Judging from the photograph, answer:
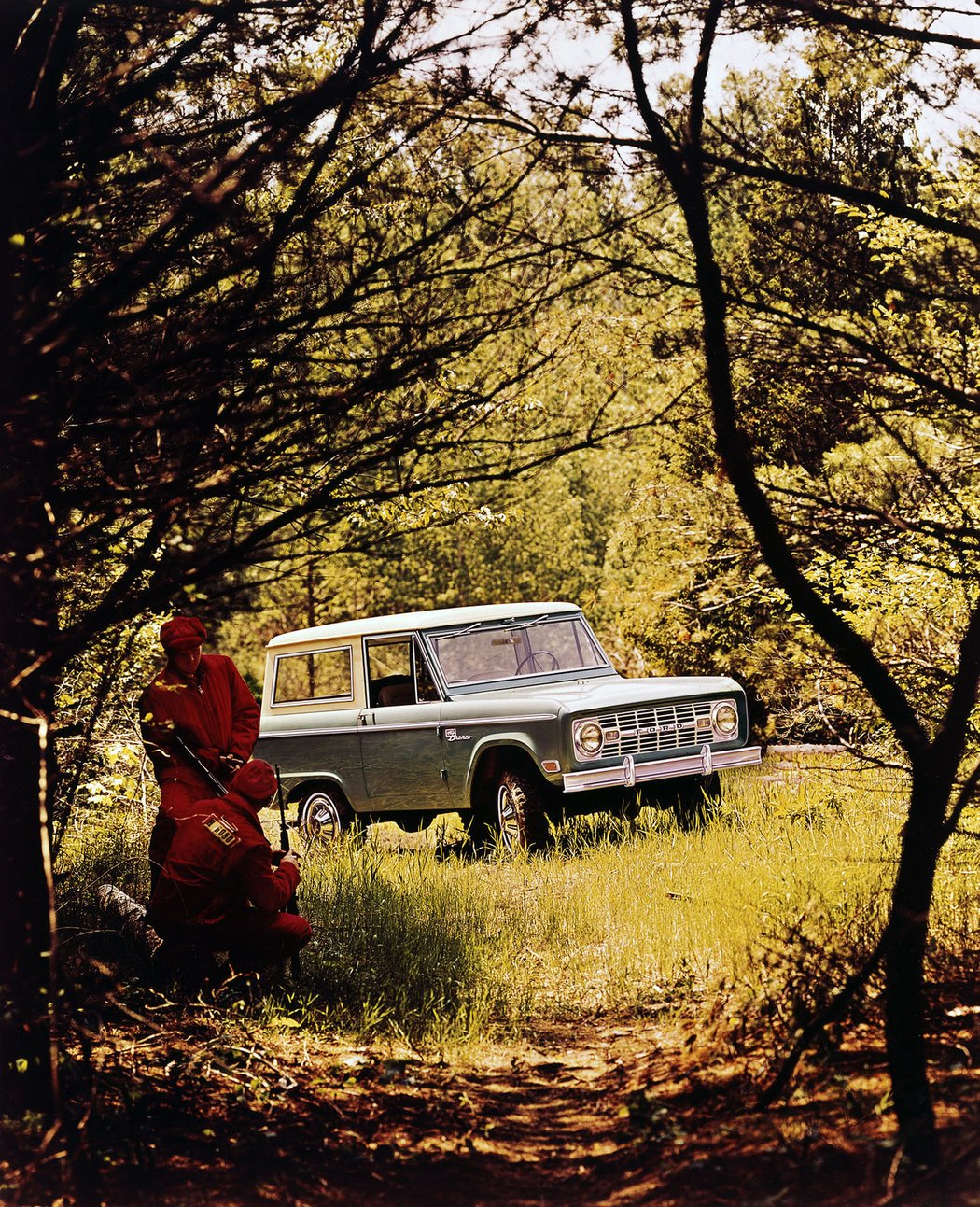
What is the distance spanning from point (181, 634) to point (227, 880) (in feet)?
3.37

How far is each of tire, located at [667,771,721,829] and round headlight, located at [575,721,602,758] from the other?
3.07ft

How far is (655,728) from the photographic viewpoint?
9.05 m

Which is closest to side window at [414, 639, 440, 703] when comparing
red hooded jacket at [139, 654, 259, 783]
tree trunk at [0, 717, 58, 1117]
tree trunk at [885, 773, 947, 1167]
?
red hooded jacket at [139, 654, 259, 783]

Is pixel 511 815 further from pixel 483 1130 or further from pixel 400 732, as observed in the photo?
pixel 483 1130

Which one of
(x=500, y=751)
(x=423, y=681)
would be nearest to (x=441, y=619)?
(x=423, y=681)

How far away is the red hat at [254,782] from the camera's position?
5.19 metres

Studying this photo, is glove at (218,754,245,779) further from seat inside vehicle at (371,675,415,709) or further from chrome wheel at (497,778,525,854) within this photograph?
seat inside vehicle at (371,675,415,709)

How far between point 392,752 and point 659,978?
4495 millimetres

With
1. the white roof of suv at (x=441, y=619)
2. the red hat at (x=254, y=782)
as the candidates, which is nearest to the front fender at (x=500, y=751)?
the white roof of suv at (x=441, y=619)

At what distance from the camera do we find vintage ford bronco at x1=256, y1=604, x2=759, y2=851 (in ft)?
29.1

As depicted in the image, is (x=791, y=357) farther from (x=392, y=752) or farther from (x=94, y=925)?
(x=392, y=752)

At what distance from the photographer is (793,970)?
4391mm

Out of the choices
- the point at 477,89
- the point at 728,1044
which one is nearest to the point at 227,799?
the point at 728,1044

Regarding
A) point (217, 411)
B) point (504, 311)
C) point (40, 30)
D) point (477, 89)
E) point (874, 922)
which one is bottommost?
point (874, 922)
